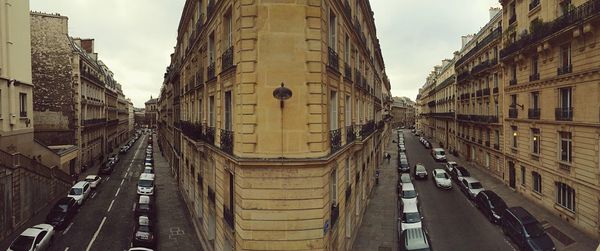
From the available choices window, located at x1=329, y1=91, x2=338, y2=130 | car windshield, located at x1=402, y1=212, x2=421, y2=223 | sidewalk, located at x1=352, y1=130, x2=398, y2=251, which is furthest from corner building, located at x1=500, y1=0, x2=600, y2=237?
window, located at x1=329, y1=91, x2=338, y2=130

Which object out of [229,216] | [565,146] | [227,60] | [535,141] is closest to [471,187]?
[535,141]

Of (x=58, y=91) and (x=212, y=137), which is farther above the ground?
(x=58, y=91)

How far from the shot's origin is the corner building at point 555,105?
18.6 metres

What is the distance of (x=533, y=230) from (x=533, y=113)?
1173cm

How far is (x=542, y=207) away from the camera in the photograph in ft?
78.0

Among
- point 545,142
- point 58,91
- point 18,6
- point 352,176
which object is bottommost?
point 352,176

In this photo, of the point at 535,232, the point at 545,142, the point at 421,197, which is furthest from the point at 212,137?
the point at 545,142

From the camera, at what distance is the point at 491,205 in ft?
71.6

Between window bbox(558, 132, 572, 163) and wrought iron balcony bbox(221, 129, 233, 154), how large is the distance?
21.2 metres

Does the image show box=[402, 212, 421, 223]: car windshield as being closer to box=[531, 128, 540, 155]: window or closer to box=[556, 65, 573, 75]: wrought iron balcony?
box=[531, 128, 540, 155]: window

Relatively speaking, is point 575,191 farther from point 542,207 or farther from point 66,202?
point 66,202

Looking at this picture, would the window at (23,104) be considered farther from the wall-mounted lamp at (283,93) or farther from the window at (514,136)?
the window at (514,136)

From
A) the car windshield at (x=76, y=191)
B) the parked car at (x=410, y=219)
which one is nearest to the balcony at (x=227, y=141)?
the parked car at (x=410, y=219)

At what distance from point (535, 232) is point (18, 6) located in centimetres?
3812
